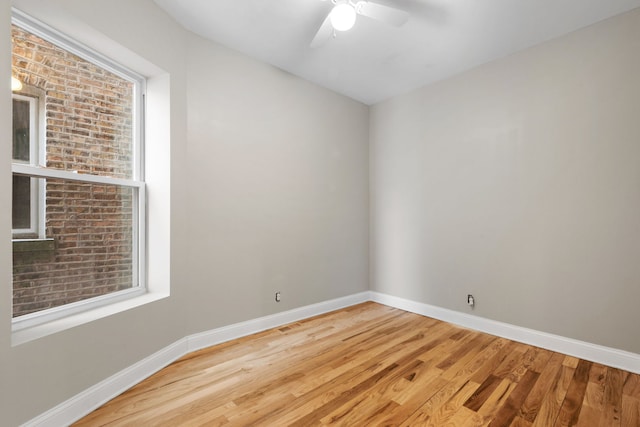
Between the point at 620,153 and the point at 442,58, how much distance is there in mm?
1677

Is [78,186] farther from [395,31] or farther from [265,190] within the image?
[395,31]

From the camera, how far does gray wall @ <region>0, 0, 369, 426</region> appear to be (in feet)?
5.19

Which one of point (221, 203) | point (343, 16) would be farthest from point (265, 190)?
point (343, 16)

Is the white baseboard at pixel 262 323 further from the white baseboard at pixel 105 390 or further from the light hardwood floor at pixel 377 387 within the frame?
the white baseboard at pixel 105 390

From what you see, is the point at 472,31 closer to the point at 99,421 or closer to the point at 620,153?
the point at 620,153

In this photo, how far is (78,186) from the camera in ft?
6.33

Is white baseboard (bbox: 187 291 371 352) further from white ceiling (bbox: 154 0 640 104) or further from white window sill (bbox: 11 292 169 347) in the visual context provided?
white ceiling (bbox: 154 0 640 104)

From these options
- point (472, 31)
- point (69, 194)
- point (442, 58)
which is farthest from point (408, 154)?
point (69, 194)

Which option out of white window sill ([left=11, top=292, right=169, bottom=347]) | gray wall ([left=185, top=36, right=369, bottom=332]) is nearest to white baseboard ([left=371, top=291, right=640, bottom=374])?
gray wall ([left=185, top=36, right=369, bottom=332])

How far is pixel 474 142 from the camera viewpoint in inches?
122

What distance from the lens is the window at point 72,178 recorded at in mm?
1653

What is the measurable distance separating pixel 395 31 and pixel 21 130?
268 cm

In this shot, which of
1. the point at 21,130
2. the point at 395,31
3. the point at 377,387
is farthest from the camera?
the point at 395,31

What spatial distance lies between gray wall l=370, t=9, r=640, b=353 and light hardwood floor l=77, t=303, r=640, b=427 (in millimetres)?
537
